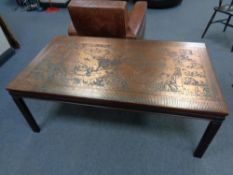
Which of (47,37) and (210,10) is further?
(210,10)

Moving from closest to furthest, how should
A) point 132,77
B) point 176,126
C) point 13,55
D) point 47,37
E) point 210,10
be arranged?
point 132,77 → point 176,126 → point 13,55 → point 47,37 → point 210,10

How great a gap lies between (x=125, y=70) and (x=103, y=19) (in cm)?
57

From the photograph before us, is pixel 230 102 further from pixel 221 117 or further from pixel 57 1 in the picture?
pixel 57 1

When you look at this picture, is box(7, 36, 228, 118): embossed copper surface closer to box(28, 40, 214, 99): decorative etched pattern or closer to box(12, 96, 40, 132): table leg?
box(28, 40, 214, 99): decorative etched pattern

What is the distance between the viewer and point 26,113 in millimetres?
1355

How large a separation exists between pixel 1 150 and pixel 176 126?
1.46m

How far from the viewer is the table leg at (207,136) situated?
1015 mm

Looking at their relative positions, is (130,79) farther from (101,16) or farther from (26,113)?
(26,113)

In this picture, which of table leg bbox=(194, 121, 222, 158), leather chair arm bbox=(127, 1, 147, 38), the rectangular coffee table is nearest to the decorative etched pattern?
the rectangular coffee table

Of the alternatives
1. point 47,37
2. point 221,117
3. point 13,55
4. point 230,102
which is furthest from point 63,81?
point 47,37

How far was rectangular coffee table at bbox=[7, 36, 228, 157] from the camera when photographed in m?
1.02

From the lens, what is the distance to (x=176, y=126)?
1.50 meters

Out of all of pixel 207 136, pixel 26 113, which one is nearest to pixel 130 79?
pixel 207 136

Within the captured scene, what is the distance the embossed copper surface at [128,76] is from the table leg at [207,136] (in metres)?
0.09
